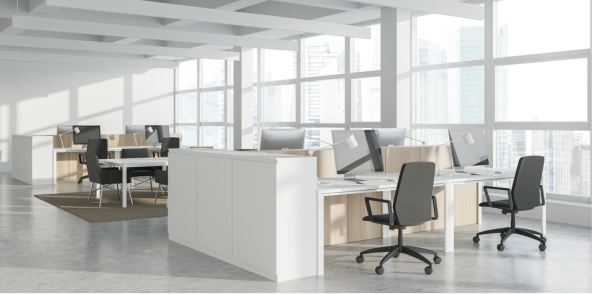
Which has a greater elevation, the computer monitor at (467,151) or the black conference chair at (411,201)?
the computer monitor at (467,151)

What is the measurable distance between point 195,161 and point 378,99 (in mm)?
6050

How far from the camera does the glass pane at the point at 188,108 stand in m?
16.4

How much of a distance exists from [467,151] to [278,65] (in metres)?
7.40

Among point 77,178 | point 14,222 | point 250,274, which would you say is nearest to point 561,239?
point 250,274

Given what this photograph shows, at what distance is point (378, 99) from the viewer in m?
10.5

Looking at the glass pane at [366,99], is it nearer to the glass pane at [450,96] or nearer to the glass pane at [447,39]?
the glass pane at [450,96]

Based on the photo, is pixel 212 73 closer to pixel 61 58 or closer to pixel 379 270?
pixel 61 58

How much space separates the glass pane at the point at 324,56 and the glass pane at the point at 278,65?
50cm

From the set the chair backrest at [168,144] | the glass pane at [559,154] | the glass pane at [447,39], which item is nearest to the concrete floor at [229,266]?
the glass pane at [559,154]

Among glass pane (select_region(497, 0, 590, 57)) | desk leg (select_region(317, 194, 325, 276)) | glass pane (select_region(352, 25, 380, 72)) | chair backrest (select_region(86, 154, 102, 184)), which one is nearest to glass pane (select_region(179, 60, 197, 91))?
glass pane (select_region(352, 25, 380, 72))

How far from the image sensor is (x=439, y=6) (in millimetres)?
6605

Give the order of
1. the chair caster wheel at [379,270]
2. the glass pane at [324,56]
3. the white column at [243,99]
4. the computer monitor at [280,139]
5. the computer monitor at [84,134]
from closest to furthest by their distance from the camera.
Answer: the chair caster wheel at [379,270] < the computer monitor at [280,139] < the computer monitor at [84,134] < the glass pane at [324,56] < the white column at [243,99]

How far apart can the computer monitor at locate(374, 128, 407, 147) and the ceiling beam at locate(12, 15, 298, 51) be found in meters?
3.77

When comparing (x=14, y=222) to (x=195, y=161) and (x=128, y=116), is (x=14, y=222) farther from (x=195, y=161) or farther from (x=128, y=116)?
(x=128, y=116)
